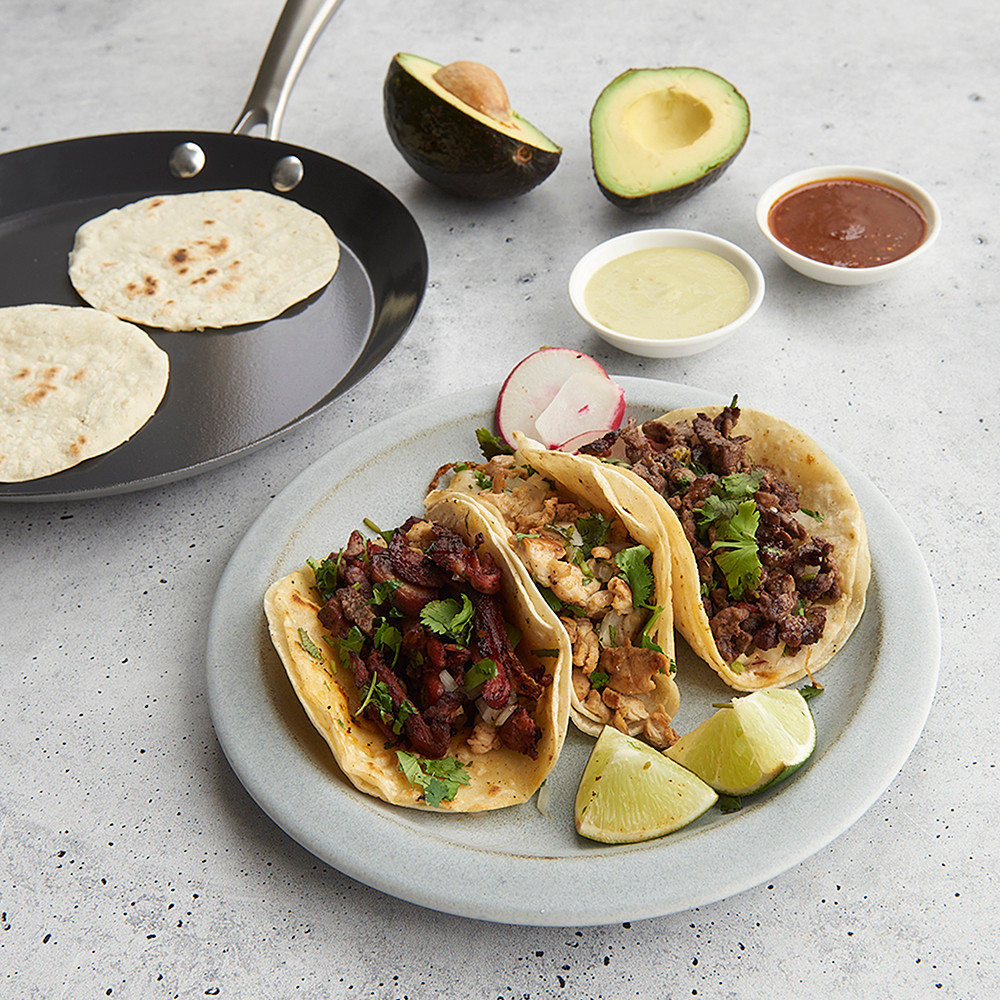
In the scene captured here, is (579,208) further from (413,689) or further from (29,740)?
(29,740)

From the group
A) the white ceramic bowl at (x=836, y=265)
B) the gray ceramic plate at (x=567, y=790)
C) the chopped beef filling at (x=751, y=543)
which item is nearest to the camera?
the gray ceramic plate at (x=567, y=790)

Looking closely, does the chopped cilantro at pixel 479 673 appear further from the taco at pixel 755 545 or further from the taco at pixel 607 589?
the taco at pixel 755 545

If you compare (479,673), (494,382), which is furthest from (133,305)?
(479,673)

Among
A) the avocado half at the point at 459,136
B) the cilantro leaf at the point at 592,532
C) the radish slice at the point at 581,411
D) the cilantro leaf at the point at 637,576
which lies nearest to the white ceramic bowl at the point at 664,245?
the radish slice at the point at 581,411

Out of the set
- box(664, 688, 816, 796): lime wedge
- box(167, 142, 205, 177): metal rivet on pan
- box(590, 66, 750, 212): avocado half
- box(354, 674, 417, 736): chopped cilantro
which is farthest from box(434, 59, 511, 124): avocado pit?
box(664, 688, 816, 796): lime wedge

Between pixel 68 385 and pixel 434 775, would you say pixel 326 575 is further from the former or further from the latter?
pixel 68 385
